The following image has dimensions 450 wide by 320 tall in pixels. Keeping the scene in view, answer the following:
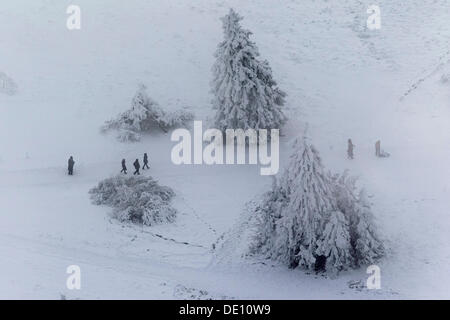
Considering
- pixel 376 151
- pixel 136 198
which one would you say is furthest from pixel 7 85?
pixel 376 151

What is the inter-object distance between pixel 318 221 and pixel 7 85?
24211 mm

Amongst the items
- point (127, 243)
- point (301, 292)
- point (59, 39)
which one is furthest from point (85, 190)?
point (59, 39)

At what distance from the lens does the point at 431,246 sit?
2562 centimetres

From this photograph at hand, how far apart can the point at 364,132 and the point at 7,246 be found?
2042cm

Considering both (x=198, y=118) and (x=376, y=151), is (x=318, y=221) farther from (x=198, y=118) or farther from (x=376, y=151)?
(x=198, y=118)

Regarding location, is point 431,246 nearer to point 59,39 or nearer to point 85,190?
point 85,190

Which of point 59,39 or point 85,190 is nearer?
point 85,190

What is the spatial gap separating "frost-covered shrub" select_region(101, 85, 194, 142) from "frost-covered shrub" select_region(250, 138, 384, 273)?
13.3m

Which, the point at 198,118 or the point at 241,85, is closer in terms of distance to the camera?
the point at 241,85

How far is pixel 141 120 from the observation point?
36406 mm

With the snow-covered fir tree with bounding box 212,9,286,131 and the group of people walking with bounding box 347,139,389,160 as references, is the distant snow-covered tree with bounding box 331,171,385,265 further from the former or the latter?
the snow-covered fir tree with bounding box 212,9,286,131

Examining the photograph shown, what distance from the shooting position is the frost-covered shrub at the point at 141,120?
1422 inches

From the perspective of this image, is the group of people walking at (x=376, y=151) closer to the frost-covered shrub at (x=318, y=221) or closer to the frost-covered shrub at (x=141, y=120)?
the frost-covered shrub at (x=318, y=221)
